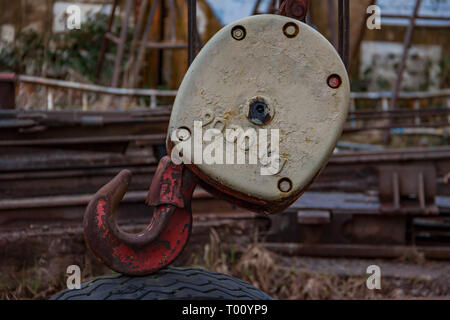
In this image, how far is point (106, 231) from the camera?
110 cm

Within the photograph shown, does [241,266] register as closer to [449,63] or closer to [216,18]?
[216,18]

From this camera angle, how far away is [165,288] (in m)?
1.15

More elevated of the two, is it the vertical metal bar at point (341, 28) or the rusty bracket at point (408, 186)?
the vertical metal bar at point (341, 28)

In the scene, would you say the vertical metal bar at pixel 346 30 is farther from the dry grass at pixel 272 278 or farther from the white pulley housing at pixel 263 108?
the dry grass at pixel 272 278

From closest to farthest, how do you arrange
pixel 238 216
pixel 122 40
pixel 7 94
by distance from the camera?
pixel 238 216, pixel 7 94, pixel 122 40

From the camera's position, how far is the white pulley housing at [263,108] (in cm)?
104

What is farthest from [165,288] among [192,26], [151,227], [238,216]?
[238,216]

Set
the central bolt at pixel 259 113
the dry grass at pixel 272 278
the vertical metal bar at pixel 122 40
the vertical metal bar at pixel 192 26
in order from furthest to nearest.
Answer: the vertical metal bar at pixel 122 40 < the dry grass at pixel 272 278 < the vertical metal bar at pixel 192 26 < the central bolt at pixel 259 113

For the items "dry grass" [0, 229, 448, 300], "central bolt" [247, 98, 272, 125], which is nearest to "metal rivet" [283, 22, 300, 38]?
"central bolt" [247, 98, 272, 125]

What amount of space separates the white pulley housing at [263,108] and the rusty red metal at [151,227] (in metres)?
0.06

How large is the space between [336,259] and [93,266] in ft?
4.02

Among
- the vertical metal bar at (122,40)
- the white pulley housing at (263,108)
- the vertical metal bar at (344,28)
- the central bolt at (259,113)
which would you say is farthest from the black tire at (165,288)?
the vertical metal bar at (122,40)

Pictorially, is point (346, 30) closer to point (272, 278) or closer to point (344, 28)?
point (344, 28)

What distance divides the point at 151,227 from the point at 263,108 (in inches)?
12.5
